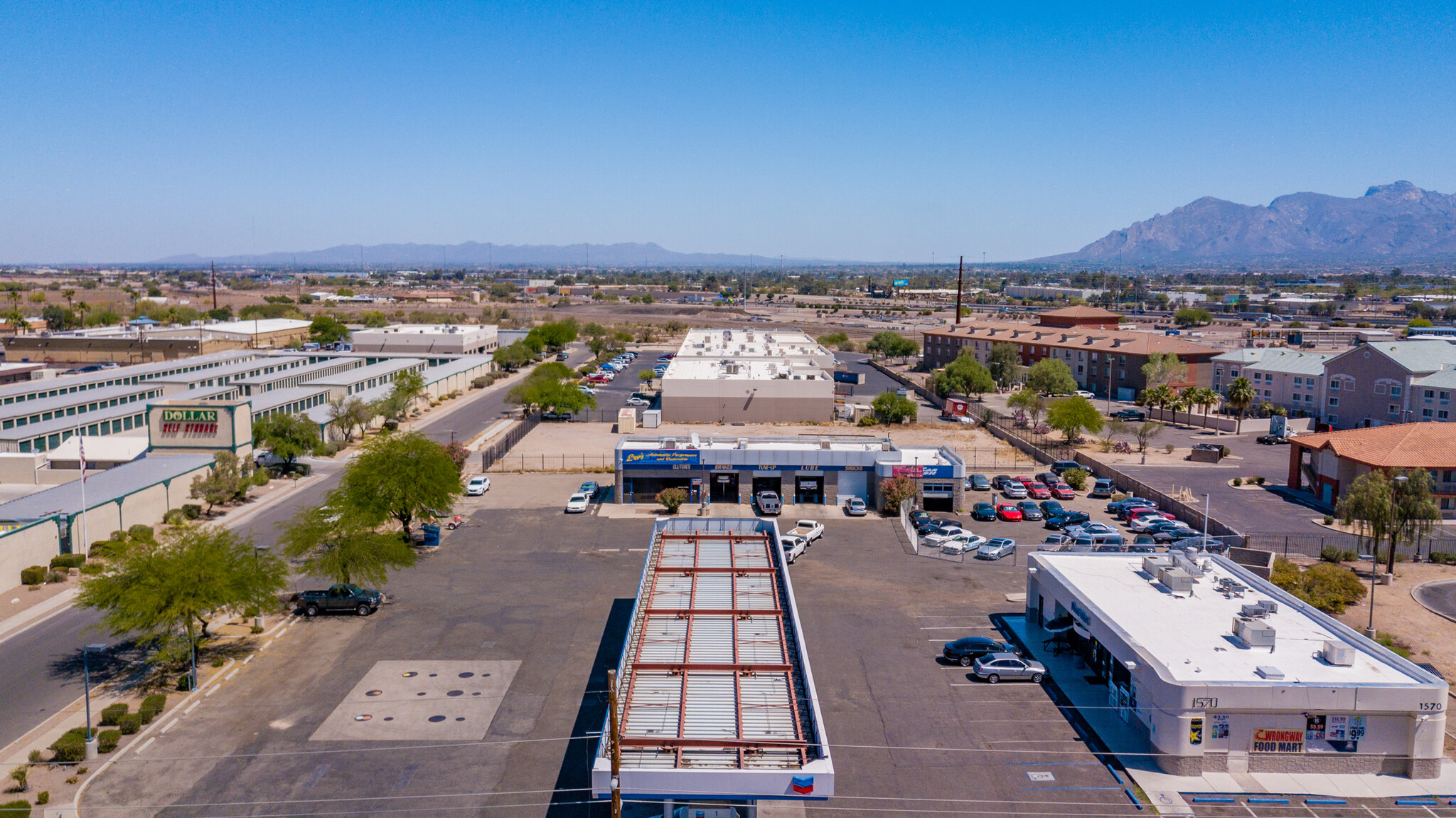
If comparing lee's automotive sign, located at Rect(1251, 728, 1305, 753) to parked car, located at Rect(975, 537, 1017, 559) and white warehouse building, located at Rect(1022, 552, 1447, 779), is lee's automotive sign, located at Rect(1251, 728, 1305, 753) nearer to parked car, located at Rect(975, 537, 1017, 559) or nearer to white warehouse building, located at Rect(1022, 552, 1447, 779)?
white warehouse building, located at Rect(1022, 552, 1447, 779)

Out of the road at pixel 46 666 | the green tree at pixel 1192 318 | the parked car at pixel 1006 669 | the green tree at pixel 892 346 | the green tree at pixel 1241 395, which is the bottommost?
the road at pixel 46 666

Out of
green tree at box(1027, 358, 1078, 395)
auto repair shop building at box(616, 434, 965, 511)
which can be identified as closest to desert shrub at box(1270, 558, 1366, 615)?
auto repair shop building at box(616, 434, 965, 511)

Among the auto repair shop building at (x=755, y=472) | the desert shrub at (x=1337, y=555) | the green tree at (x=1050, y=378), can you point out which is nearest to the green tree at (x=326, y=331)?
the auto repair shop building at (x=755, y=472)

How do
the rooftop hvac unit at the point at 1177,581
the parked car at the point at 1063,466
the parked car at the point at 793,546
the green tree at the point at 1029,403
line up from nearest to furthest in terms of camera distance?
the rooftop hvac unit at the point at 1177,581, the parked car at the point at 793,546, the parked car at the point at 1063,466, the green tree at the point at 1029,403

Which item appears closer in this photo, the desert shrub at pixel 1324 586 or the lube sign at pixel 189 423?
the desert shrub at pixel 1324 586

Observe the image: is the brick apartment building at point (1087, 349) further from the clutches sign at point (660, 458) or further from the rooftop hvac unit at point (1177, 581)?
the rooftop hvac unit at point (1177, 581)

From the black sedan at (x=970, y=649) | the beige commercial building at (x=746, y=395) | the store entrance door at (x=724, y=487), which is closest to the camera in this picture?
the black sedan at (x=970, y=649)
